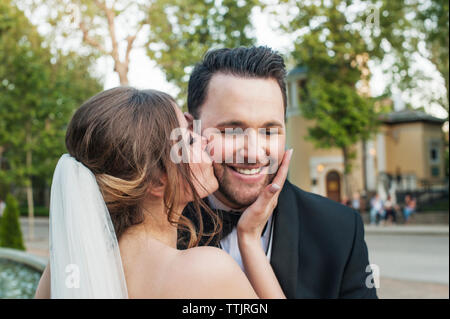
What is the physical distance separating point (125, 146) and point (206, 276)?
570 millimetres

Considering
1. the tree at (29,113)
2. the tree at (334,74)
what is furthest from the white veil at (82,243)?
the tree at (334,74)

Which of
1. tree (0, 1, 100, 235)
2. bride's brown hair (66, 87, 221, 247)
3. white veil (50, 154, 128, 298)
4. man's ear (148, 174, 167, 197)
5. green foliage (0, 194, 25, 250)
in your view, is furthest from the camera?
tree (0, 1, 100, 235)

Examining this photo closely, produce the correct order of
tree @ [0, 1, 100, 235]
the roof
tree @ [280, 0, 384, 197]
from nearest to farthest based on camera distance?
tree @ [0, 1, 100, 235], tree @ [280, 0, 384, 197], the roof

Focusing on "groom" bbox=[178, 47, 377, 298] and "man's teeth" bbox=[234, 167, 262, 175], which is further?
"man's teeth" bbox=[234, 167, 262, 175]

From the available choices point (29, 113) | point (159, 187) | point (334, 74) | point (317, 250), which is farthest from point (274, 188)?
point (334, 74)

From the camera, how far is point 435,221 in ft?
83.6

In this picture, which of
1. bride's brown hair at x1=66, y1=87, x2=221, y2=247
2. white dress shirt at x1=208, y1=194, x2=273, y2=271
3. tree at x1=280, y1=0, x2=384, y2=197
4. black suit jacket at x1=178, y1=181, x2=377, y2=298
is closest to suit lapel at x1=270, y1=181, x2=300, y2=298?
black suit jacket at x1=178, y1=181, x2=377, y2=298

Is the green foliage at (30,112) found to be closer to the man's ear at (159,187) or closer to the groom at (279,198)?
the groom at (279,198)

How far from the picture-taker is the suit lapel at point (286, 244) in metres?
2.37

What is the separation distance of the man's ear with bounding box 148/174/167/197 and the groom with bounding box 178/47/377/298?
774 millimetres

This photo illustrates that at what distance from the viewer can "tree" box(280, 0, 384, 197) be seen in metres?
23.6

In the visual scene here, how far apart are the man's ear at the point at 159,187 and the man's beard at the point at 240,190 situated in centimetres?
81

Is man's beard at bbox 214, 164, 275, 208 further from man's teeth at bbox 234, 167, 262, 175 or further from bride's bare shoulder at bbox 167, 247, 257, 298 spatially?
bride's bare shoulder at bbox 167, 247, 257, 298
